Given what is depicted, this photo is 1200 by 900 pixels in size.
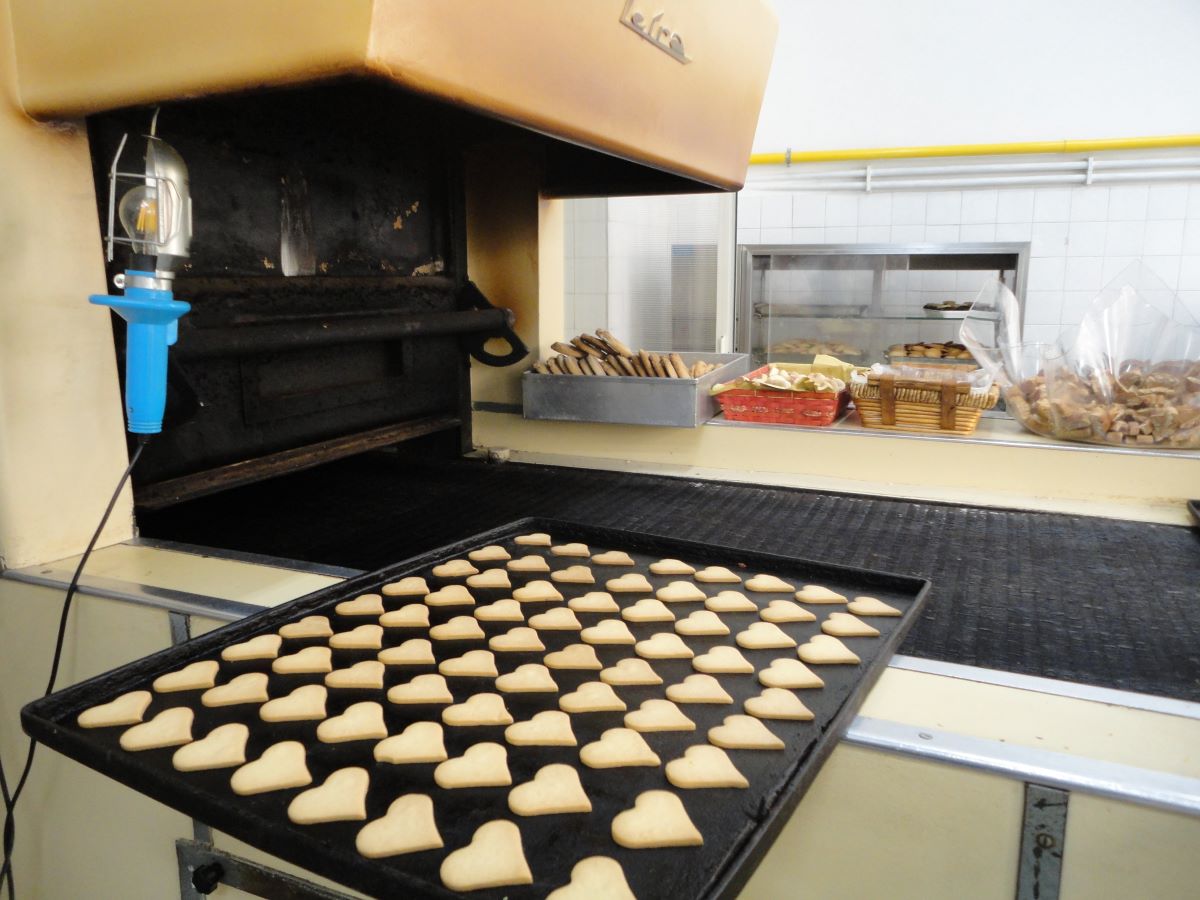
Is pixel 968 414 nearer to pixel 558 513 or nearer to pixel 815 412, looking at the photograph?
pixel 815 412

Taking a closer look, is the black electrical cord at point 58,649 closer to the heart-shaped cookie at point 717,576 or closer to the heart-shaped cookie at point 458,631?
the heart-shaped cookie at point 458,631

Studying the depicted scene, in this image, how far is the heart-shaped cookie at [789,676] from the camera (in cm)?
70

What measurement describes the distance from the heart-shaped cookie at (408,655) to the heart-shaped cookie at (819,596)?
39 cm

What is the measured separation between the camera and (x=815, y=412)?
5.85ft

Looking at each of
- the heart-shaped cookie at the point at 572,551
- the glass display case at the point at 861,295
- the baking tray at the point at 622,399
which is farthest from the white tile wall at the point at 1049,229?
the heart-shaped cookie at the point at 572,551

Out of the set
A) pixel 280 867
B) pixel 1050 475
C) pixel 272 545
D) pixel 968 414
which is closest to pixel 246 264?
pixel 272 545

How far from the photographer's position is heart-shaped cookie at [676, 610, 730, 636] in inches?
32.2

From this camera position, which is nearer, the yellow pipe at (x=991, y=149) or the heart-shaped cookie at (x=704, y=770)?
the heart-shaped cookie at (x=704, y=770)

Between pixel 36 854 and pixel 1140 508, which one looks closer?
pixel 36 854

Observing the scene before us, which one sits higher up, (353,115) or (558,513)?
(353,115)

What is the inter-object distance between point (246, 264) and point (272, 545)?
1.49 ft

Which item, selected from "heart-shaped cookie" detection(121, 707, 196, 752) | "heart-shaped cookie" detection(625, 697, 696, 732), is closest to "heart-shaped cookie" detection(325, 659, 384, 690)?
"heart-shaped cookie" detection(121, 707, 196, 752)

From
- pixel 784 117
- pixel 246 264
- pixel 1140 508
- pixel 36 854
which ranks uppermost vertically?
pixel 784 117

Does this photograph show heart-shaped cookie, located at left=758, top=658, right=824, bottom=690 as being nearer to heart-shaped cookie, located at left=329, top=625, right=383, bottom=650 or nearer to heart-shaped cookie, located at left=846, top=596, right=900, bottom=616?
heart-shaped cookie, located at left=846, top=596, right=900, bottom=616
